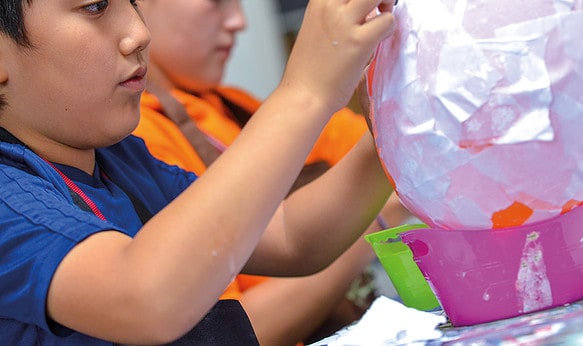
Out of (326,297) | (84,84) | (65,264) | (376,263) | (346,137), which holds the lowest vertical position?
(376,263)

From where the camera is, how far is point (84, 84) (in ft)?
2.95

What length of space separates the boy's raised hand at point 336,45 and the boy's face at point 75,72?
20 centimetres

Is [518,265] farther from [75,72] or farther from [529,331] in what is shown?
[75,72]

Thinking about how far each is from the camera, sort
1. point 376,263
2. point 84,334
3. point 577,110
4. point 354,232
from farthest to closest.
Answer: point 376,263
point 354,232
point 84,334
point 577,110

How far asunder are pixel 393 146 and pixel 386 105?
36 millimetres

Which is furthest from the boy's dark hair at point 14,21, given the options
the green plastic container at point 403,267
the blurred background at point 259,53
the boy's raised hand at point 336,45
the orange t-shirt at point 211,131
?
the blurred background at point 259,53

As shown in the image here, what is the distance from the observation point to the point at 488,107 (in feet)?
2.34

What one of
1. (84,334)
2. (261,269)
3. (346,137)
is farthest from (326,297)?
(84,334)

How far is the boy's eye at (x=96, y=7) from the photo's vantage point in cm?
89

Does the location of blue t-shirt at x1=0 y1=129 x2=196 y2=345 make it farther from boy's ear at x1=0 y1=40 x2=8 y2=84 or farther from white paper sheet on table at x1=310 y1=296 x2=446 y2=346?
white paper sheet on table at x1=310 y1=296 x2=446 y2=346

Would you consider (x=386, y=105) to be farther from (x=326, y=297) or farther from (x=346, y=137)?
(x=346, y=137)

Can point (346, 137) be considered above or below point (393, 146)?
below

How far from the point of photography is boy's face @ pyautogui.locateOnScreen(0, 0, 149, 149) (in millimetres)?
884

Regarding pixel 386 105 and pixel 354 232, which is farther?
pixel 354 232
